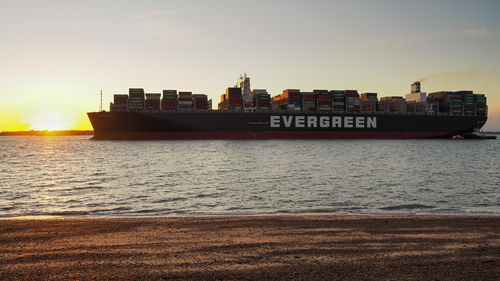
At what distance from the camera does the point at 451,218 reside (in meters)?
8.59

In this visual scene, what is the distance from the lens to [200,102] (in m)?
64.9

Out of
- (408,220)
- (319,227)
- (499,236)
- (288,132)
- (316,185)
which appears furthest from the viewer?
(288,132)

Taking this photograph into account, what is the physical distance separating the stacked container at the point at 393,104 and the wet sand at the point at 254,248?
67952 millimetres

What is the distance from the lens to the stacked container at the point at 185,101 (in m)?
64.0

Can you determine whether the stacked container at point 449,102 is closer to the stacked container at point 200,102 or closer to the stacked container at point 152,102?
the stacked container at point 200,102

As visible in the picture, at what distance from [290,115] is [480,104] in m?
43.2

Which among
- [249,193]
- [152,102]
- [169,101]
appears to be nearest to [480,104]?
[169,101]

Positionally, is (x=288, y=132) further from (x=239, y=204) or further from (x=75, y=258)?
(x=75, y=258)

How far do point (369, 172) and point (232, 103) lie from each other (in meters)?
47.2

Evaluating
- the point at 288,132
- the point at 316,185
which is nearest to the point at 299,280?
the point at 316,185

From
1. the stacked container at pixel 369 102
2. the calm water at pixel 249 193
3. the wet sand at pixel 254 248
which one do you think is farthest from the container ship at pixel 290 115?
the wet sand at pixel 254 248

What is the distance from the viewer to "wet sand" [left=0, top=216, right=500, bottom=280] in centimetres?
471

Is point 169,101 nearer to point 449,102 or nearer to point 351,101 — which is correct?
point 351,101

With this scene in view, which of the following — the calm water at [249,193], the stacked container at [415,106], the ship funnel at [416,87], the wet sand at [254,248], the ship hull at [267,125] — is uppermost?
the ship funnel at [416,87]
